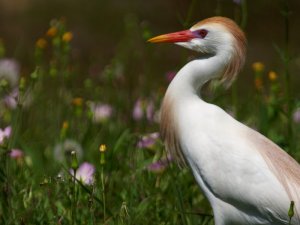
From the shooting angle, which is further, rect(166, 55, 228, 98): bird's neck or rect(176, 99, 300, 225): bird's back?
rect(166, 55, 228, 98): bird's neck

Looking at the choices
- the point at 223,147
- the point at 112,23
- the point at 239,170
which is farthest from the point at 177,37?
the point at 112,23

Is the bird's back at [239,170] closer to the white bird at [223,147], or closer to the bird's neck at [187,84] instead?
the white bird at [223,147]

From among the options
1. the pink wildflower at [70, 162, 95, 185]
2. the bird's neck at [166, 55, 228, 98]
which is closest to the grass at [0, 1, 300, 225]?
the pink wildflower at [70, 162, 95, 185]

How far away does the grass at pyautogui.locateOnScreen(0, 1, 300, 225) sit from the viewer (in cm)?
359

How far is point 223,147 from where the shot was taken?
329 cm

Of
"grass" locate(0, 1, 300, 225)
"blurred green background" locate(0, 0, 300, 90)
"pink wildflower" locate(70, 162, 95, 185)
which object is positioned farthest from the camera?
"blurred green background" locate(0, 0, 300, 90)

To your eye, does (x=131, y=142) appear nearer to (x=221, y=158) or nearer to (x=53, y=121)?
(x=53, y=121)

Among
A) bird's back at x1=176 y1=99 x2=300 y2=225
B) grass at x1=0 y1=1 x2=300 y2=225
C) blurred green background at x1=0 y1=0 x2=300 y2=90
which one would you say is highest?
bird's back at x1=176 y1=99 x2=300 y2=225

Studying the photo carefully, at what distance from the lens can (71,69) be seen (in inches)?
202

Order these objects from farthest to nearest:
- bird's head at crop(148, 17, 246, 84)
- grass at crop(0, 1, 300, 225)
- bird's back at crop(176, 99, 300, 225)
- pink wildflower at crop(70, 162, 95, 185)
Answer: pink wildflower at crop(70, 162, 95, 185) < grass at crop(0, 1, 300, 225) < bird's head at crop(148, 17, 246, 84) < bird's back at crop(176, 99, 300, 225)

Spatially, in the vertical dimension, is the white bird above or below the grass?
above

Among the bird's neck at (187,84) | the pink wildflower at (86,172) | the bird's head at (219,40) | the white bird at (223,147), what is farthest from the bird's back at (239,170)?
the pink wildflower at (86,172)

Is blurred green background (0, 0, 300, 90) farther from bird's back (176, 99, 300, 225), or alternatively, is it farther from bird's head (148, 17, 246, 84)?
bird's back (176, 99, 300, 225)

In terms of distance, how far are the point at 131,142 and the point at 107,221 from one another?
105 cm
